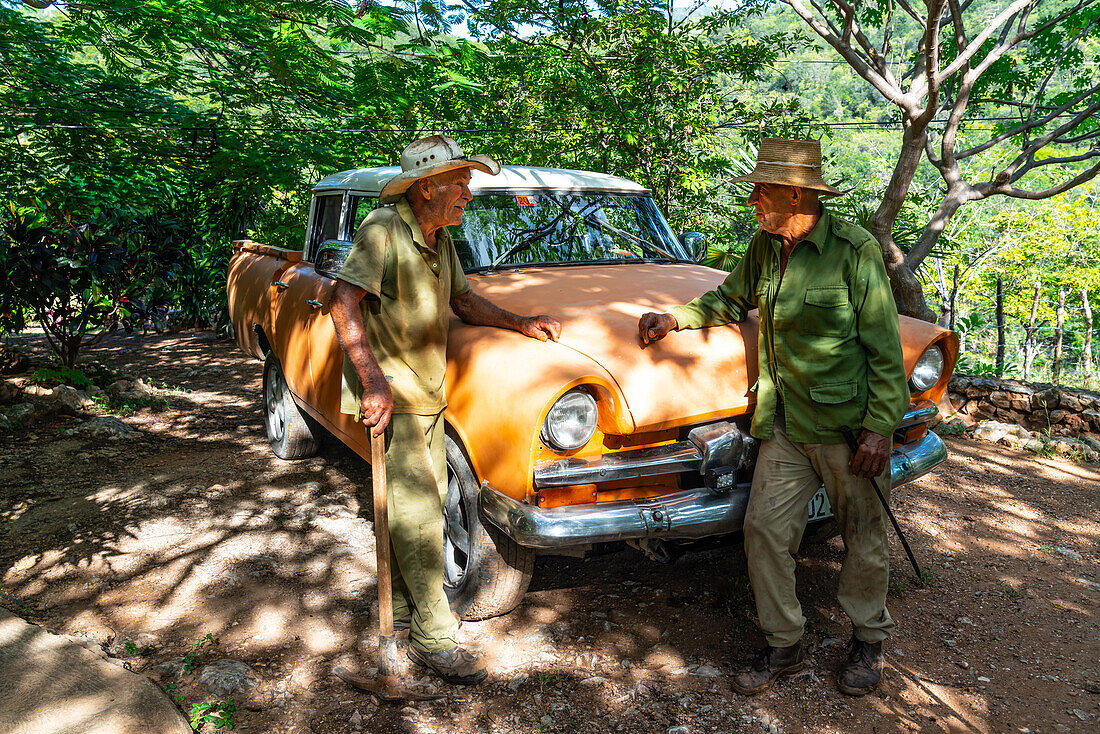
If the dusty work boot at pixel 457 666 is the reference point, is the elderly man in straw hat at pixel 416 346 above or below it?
above

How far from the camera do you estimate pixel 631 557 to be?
4.11 meters

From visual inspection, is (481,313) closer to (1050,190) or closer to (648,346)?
(648,346)

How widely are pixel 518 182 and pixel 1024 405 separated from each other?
5425 millimetres

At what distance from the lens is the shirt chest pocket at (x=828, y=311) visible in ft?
9.46

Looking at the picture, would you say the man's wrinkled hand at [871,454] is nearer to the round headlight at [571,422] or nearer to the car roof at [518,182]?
the round headlight at [571,422]

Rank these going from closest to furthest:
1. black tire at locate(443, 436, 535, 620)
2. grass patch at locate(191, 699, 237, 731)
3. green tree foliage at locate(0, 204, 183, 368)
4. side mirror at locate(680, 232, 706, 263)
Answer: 1. grass patch at locate(191, 699, 237, 731)
2. black tire at locate(443, 436, 535, 620)
3. side mirror at locate(680, 232, 706, 263)
4. green tree foliage at locate(0, 204, 183, 368)

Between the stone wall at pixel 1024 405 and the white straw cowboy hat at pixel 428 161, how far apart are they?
5.95m

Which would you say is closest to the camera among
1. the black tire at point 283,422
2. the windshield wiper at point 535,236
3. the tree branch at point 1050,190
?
the windshield wiper at point 535,236

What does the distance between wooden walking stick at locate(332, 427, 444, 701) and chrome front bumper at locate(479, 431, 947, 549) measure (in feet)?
1.24

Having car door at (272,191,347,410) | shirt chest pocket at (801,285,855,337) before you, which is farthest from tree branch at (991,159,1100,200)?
car door at (272,191,347,410)

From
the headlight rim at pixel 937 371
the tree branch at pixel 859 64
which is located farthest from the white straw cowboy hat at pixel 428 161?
the tree branch at pixel 859 64

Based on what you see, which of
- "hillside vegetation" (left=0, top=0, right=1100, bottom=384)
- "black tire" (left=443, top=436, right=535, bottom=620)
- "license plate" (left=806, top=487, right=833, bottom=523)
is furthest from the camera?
"hillside vegetation" (left=0, top=0, right=1100, bottom=384)

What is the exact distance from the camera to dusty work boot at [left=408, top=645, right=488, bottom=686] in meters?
2.97

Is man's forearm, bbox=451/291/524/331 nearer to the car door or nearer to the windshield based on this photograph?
the windshield
